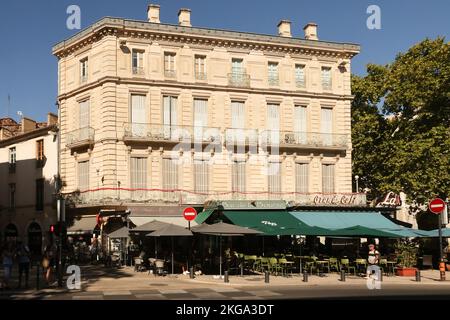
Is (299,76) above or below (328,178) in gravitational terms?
above

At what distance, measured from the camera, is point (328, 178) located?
128 feet

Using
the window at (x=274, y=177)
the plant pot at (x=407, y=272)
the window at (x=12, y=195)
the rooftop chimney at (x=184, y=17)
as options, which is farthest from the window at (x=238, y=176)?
the window at (x=12, y=195)

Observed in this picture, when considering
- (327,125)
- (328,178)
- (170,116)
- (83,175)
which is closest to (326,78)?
(327,125)

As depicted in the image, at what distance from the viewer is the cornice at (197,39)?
3456 cm

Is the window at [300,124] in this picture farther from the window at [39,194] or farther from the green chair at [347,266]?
the window at [39,194]

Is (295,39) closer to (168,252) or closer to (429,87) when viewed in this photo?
(429,87)

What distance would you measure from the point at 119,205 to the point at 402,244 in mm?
15245

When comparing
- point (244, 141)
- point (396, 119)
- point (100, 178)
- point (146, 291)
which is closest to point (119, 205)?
point (100, 178)

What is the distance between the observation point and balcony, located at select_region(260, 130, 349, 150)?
3709 centimetres

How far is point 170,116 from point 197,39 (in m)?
4.97

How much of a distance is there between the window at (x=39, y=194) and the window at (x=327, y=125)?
1961 centimetres

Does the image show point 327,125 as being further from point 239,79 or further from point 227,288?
point 227,288

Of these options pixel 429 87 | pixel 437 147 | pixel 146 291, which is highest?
pixel 429 87
